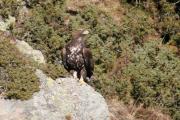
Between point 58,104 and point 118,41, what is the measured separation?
5521 millimetres

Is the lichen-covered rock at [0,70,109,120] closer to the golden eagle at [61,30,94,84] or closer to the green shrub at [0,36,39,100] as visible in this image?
the green shrub at [0,36,39,100]

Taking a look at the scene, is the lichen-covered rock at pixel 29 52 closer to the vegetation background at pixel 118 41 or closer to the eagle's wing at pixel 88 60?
the vegetation background at pixel 118 41

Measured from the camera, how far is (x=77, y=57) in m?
11.5

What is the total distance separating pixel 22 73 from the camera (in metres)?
10.3

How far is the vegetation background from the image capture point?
543 inches

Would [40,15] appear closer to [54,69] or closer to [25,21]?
[25,21]

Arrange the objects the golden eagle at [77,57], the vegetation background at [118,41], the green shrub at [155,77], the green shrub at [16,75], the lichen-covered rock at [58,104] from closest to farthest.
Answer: the lichen-covered rock at [58,104] → the green shrub at [16,75] → the golden eagle at [77,57] → the vegetation background at [118,41] → the green shrub at [155,77]

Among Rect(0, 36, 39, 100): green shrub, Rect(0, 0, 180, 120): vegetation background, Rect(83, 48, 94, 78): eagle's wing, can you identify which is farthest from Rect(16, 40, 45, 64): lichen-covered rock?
Rect(83, 48, 94, 78): eagle's wing

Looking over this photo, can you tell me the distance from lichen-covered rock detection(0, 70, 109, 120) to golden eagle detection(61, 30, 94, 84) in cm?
67

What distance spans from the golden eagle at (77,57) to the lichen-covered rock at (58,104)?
26.3 inches

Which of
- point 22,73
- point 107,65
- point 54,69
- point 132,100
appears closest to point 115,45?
point 107,65

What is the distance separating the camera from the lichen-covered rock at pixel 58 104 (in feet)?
31.4

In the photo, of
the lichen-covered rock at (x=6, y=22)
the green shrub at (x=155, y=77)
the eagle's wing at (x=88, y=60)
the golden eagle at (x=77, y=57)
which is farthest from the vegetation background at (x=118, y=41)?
the eagle's wing at (x=88, y=60)

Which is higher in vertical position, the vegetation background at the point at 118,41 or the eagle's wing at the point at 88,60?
the eagle's wing at the point at 88,60
